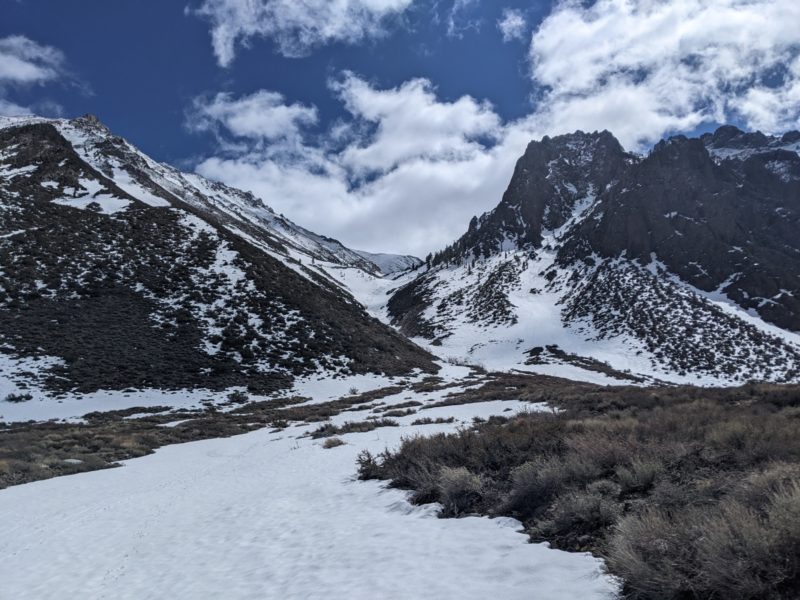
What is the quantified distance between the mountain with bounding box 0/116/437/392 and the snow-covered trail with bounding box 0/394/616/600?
74.0 ft

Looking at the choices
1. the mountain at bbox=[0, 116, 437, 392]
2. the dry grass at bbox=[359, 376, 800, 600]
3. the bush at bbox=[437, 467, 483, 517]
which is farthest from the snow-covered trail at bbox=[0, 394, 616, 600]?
the mountain at bbox=[0, 116, 437, 392]

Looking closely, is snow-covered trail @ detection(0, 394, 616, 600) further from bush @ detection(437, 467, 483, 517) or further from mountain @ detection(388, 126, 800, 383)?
mountain @ detection(388, 126, 800, 383)

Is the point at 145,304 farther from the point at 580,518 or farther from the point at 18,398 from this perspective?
the point at 580,518

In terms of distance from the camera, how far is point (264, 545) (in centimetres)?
722

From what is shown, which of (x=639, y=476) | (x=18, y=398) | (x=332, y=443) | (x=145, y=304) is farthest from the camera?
(x=145, y=304)

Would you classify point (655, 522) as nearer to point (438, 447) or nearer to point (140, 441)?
point (438, 447)

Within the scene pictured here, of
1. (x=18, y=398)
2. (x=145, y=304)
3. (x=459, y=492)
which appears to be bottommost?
(x=459, y=492)

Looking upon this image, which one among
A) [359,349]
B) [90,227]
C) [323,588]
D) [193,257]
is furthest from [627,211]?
[323,588]

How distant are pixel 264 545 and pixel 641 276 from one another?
93858 mm

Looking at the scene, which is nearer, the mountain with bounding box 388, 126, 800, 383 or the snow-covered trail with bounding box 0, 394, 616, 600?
the snow-covered trail with bounding box 0, 394, 616, 600

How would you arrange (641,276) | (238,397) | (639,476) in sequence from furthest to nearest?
(641,276)
(238,397)
(639,476)

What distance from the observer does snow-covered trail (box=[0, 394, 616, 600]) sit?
497 cm

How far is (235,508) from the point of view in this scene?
9844 mm

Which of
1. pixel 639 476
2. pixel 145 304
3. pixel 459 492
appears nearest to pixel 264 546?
pixel 459 492
